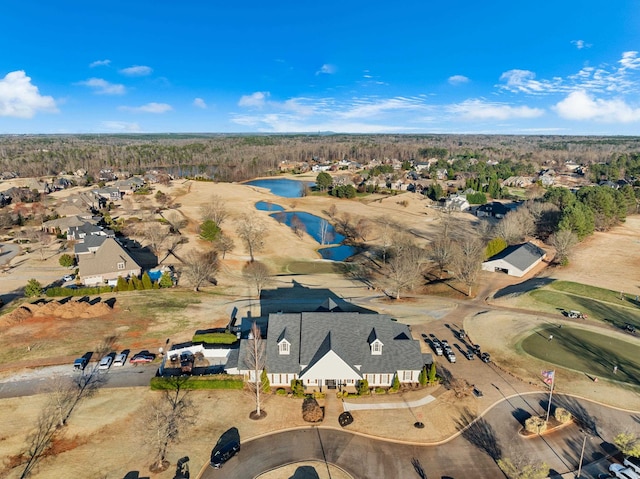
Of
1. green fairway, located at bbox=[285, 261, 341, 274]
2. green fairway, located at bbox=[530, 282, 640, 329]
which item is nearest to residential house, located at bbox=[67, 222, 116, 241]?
green fairway, located at bbox=[285, 261, 341, 274]

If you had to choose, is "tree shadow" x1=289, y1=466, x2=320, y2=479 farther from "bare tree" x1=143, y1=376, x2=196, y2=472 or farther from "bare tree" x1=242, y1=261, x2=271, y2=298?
"bare tree" x1=242, y1=261, x2=271, y2=298

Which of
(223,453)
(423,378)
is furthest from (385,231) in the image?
(223,453)

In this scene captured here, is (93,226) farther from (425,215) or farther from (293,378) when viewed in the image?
(425,215)

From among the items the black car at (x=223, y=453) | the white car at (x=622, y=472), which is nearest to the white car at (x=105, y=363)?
the black car at (x=223, y=453)

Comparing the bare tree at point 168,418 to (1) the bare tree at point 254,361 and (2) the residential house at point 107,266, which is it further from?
(2) the residential house at point 107,266

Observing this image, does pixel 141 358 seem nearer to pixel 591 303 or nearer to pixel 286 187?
pixel 591 303

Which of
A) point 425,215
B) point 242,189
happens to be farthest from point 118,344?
point 242,189

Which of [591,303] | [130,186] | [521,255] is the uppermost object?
[130,186]
